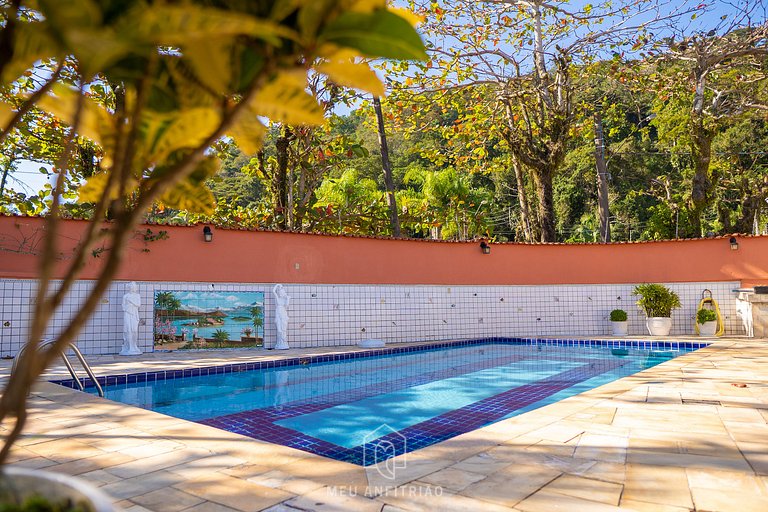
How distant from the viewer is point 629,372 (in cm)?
677

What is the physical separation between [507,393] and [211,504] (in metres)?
4.11

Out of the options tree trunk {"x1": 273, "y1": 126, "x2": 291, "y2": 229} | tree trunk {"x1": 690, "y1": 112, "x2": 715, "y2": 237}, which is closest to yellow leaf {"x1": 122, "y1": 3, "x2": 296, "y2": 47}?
tree trunk {"x1": 273, "y1": 126, "x2": 291, "y2": 229}

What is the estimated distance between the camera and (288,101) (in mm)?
994

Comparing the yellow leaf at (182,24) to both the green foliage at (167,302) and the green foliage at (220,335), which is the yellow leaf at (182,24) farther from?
the green foliage at (220,335)

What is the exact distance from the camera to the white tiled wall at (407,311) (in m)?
7.58

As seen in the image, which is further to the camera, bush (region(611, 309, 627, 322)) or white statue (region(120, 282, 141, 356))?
bush (region(611, 309, 627, 322))

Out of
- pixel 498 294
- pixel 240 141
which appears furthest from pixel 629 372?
pixel 240 141

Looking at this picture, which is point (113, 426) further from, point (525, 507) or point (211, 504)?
point (525, 507)

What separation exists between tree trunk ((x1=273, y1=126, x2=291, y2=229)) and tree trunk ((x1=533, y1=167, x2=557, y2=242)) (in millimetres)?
5653

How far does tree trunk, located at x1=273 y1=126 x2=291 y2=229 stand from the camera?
10.5 m

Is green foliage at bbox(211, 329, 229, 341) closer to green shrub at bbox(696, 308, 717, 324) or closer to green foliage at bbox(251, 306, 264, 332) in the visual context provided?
green foliage at bbox(251, 306, 264, 332)

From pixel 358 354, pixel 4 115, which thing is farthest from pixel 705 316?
pixel 4 115

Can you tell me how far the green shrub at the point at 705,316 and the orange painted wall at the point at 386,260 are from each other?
2.37 feet

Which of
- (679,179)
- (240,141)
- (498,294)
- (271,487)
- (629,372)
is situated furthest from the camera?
(679,179)
